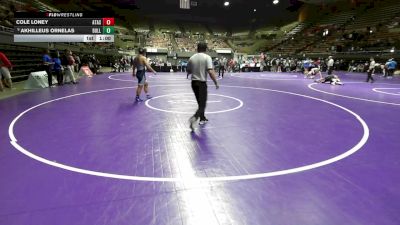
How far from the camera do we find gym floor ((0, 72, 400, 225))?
3.14 metres

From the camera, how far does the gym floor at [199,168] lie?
314 centimetres

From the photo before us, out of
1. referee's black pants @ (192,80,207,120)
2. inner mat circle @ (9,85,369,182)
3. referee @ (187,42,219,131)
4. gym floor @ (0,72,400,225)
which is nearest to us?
gym floor @ (0,72,400,225)

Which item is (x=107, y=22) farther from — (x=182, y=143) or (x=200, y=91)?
(x=182, y=143)

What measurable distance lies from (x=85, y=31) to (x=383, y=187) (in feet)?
44.4

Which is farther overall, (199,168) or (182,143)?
(182,143)

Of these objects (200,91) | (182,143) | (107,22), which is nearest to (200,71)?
(200,91)
